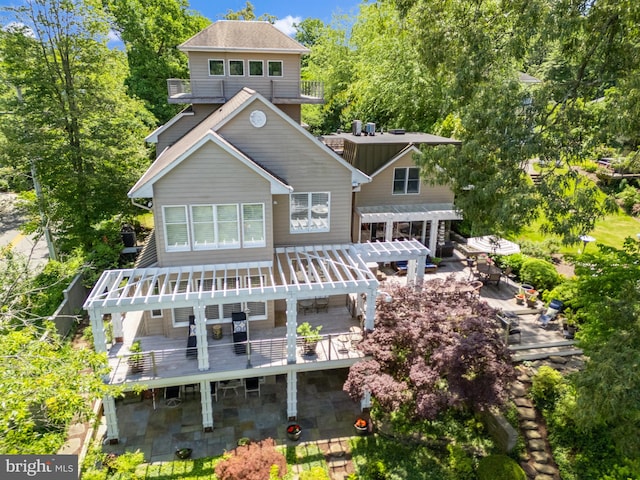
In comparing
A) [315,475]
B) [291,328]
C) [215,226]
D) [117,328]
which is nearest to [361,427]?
[315,475]

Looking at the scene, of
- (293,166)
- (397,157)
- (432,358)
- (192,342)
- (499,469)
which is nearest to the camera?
(499,469)

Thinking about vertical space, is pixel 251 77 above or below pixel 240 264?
above

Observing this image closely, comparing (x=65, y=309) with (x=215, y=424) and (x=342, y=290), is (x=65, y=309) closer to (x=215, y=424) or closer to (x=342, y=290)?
(x=215, y=424)

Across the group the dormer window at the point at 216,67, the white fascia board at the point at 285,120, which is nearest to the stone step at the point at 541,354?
the white fascia board at the point at 285,120

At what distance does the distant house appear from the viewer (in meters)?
14.7

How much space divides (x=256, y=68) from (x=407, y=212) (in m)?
11.7

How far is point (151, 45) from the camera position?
4384 cm

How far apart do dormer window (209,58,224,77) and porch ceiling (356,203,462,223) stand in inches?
421

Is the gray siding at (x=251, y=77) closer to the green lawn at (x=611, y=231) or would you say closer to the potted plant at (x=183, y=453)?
the potted plant at (x=183, y=453)

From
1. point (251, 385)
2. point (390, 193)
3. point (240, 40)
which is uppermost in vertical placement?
point (240, 40)

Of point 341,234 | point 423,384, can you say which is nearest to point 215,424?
point 423,384

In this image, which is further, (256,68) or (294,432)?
(256,68)

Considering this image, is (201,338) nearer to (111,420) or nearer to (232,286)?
(232,286)

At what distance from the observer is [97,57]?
914 inches
